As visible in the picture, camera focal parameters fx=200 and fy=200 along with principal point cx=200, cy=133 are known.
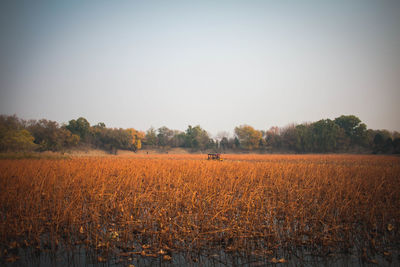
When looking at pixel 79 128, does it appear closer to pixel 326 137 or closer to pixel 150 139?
pixel 150 139

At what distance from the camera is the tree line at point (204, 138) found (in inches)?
1436

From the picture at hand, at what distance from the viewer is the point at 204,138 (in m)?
78.9

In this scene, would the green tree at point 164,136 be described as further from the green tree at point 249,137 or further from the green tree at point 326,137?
the green tree at point 326,137

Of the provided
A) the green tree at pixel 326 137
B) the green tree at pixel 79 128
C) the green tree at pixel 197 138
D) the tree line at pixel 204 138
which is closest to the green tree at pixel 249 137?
the tree line at pixel 204 138

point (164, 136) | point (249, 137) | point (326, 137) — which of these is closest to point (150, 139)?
point (164, 136)

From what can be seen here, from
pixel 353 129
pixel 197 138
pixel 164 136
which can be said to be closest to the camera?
pixel 353 129

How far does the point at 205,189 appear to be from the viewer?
752 centimetres

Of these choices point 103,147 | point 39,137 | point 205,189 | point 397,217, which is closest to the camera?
point 397,217

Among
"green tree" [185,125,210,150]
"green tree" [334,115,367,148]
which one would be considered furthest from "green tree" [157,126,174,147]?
"green tree" [334,115,367,148]

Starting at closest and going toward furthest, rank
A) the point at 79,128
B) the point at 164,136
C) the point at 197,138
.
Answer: the point at 79,128 < the point at 197,138 < the point at 164,136

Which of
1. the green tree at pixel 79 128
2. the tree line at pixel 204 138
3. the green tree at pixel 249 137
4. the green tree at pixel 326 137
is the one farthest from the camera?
the green tree at pixel 249 137

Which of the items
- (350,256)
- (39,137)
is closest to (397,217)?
(350,256)

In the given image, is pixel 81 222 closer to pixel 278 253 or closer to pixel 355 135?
pixel 278 253

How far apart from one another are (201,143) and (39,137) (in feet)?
162
